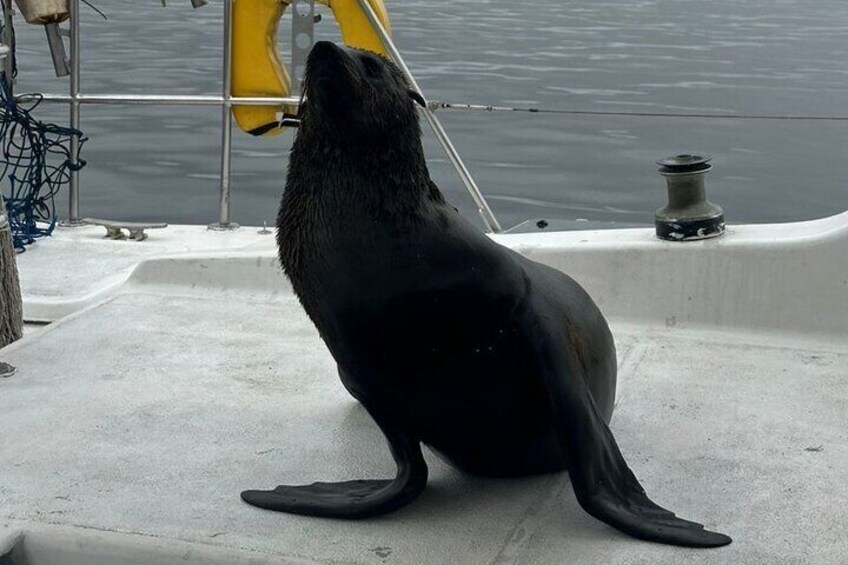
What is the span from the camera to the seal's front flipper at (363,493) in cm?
328

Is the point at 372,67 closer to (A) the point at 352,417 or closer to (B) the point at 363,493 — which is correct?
(B) the point at 363,493

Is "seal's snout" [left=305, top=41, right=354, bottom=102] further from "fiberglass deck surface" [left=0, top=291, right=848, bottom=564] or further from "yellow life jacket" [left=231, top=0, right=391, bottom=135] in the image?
"yellow life jacket" [left=231, top=0, right=391, bottom=135]

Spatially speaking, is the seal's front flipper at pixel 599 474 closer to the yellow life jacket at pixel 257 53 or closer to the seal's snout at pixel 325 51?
the seal's snout at pixel 325 51

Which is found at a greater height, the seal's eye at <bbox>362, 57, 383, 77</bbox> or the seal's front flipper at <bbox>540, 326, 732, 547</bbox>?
the seal's eye at <bbox>362, 57, 383, 77</bbox>

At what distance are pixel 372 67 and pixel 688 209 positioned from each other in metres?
2.24

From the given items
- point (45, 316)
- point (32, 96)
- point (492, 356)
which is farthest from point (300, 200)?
point (32, 96)

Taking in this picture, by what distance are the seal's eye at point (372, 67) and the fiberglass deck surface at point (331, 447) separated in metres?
1.09

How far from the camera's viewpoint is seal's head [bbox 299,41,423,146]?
307 cm

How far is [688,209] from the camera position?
5105 mm

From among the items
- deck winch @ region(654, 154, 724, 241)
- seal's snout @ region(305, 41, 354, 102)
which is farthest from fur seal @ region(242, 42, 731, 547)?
deck winch @ region(654, 154, 724, 241)

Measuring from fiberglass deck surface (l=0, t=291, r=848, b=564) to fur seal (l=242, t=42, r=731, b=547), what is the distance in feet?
0.40

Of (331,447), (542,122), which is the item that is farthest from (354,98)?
(542,122)

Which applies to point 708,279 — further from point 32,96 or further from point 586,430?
point 32,96

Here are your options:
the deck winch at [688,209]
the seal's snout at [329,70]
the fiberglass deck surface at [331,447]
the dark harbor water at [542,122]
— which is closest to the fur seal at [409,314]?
the seal's snout at [329,70]
